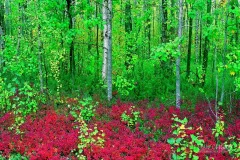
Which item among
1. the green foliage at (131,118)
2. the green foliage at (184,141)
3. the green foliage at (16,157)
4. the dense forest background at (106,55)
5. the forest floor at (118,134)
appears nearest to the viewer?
the green foliage at (184,141)

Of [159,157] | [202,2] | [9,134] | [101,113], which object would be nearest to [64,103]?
[101,113]

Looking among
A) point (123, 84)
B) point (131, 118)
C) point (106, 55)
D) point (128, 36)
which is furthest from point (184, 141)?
point (128, 36)

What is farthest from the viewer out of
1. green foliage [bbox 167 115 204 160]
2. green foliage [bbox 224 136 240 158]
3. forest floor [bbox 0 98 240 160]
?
Answer: forest floor [bbox 0 98 240 160]

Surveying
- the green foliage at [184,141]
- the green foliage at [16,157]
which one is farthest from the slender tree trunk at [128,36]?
the green foliage at [16,157]

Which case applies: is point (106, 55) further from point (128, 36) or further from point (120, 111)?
point (120, 111)

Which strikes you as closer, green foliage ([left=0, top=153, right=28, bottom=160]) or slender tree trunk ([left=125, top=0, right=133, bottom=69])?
green foliage ([left=0, top=153, right=28, bottom=160])

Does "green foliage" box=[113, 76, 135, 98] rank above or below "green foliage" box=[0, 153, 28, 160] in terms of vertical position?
above

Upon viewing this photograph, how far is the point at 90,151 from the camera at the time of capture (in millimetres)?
8664

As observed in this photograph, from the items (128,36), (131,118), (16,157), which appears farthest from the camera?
(128,36)

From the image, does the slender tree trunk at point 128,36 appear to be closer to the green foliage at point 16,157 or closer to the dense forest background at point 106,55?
the dense forest background at point 106,55

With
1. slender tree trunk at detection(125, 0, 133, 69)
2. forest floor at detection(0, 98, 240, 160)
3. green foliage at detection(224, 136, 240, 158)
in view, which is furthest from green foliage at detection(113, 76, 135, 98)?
green foliage at detection(224, 136, 240, 158)

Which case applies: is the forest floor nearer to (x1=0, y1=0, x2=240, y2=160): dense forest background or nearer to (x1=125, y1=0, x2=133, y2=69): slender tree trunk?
(x1=0, y1=0, x2=240, y2=160): dense forest background

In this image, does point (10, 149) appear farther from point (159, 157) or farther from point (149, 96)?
point (149, 96)

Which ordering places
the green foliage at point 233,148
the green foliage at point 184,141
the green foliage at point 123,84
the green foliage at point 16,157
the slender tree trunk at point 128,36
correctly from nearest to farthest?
the green foliage at point 184,141, the green foliage at point 233,148, the green foliage at point 16,157, the green foliage at point 123,84, the slender tree trunk at point 128,36
